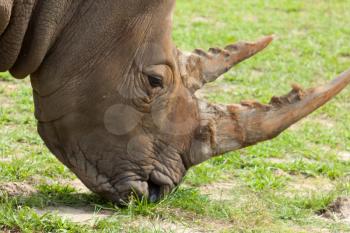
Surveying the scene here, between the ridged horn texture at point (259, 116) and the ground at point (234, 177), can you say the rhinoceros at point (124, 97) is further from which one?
the ground at point (234, 177)

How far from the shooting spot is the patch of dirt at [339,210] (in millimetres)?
6703

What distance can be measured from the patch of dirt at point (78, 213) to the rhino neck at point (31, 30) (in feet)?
2.91

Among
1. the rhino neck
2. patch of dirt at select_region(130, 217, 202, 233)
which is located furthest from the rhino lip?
the rhino neck

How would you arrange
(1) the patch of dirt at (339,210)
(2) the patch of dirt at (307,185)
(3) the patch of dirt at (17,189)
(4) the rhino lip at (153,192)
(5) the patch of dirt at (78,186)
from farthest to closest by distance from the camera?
(2) the patch of dirt at (307,185), (5) the patch of dirt at (78,186), (1) the patch of dirt at (339,210), (3) the patch of dirt at (17,189), (4) the rhino lip at (153,192)

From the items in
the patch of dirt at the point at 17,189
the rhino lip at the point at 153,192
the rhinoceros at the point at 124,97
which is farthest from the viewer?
the patch of dirt at the point at 17,189

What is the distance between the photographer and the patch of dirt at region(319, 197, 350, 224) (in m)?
6.70

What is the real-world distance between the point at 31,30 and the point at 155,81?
0.84m

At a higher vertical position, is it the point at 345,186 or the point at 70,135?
the point at 70,135

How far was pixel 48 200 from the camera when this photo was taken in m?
6.25

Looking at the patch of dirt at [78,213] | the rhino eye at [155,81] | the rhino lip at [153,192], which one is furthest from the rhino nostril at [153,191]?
the rhino eye at [155,81]

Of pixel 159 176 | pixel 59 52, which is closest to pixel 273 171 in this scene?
pixel 159 176

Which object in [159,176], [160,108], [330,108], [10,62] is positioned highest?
[10,62]

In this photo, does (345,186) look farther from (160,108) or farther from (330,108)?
(330,108)

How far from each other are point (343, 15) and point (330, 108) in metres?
5.60
